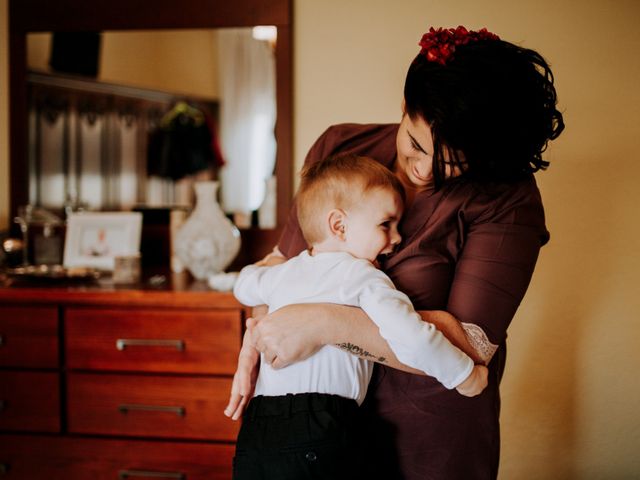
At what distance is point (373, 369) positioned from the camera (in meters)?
1.35

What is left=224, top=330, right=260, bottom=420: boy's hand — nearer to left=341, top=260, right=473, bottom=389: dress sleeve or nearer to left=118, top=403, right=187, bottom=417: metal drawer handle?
left=341, top=260, right=473, bottom=389: dress sleeve

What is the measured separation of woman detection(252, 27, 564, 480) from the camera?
45.8 inches

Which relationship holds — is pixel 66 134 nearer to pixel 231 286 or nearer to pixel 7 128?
pixel 7 128

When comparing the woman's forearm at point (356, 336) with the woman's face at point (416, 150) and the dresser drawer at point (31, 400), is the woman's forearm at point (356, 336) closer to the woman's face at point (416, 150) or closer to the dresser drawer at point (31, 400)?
the woman's face at point (416, 150)

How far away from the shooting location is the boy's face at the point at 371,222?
1.26 m

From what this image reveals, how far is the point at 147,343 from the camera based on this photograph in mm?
2023

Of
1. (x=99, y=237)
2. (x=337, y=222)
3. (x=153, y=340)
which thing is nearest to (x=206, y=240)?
(x=153, y=340)

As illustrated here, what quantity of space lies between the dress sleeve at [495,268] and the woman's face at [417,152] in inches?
5.2

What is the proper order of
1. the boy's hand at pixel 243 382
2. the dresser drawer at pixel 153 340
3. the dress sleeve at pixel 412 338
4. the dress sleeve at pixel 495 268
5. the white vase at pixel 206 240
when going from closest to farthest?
the dress sleeve at pixel 412 338, the dress sleeve at pixel 495 268, the boy's hand at pixel 243 382, the dresser drawer at pixel 153 340, the white vase at pixel 206 240

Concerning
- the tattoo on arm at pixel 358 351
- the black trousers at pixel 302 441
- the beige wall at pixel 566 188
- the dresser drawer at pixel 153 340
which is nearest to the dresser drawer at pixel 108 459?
the dresser drawer at pixel 153 340

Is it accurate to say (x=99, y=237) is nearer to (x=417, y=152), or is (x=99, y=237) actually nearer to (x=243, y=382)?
(x=243, y=382)

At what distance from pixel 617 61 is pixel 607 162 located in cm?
36

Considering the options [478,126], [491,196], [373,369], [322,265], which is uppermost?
[478,126]

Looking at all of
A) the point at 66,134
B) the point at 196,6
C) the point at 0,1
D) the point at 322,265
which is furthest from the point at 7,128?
the point at 322,265
